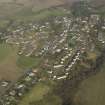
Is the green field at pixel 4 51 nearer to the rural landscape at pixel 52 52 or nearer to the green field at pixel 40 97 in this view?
the rural landscape at pixel 52 52

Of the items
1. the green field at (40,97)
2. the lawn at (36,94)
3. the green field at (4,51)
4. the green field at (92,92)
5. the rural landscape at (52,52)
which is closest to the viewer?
the green field at (92,92)

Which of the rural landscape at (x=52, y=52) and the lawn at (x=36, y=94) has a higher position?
the rural landscape at (x=52, y=52)

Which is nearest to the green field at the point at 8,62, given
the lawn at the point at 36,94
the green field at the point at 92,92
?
the lawn at the point at 36,94

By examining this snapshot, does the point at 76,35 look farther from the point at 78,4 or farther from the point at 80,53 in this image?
the point at 78,4

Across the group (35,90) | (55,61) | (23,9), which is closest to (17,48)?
(55,61)

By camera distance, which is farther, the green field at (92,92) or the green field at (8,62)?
the green field at (8,62)

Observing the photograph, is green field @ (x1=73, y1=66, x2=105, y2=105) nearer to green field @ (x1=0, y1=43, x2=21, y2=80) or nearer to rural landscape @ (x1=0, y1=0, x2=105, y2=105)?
rural landscape @ (x1=0, y1=0, x2=105, y2=105)

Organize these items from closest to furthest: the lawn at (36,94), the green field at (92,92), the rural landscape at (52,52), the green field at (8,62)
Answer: the green field at (92,92), the lawn at (36,94), the rural landscape at (52,52), the green field at (8,62)

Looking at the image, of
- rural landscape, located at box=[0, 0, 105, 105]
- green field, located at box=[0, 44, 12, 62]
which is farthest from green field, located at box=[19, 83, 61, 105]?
green field, located at box=[0, 44, 12, 62]

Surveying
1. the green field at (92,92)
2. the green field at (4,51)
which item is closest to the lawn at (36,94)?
the green field at (92,92)
